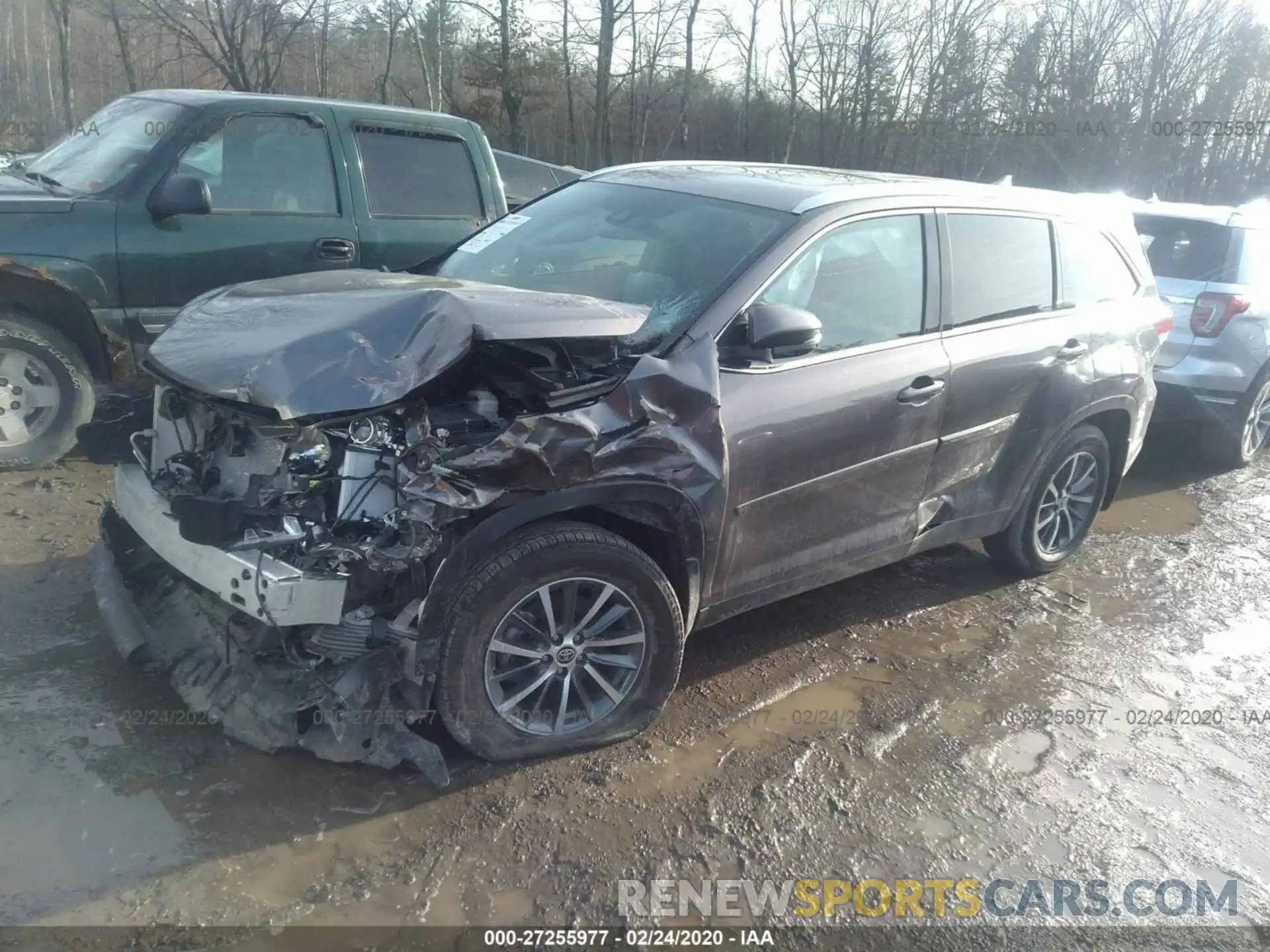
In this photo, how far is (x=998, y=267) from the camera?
4.40 meters

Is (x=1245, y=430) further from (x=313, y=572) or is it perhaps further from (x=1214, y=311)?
(x=313, y=572)

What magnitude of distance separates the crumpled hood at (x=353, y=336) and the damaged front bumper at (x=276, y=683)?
0.53 metres

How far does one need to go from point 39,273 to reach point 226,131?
1.33 meters

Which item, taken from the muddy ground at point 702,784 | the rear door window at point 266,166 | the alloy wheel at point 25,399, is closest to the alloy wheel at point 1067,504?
the muddy ground at point 702,784

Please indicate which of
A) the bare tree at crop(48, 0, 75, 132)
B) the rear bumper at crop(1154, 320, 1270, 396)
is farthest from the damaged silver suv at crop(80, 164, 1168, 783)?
the bare tree at crop(48, 0, 75, 132)

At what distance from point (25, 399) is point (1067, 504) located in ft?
18.9

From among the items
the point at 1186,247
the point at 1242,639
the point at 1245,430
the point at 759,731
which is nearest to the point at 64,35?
the point at 1186,247

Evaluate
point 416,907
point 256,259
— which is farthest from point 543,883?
point 256,259

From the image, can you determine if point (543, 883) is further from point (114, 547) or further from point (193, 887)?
point (114, 547)

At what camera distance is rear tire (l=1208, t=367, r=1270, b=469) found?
7.36 meters

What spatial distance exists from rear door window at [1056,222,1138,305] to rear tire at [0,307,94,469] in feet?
17.4

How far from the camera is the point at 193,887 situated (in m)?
Answer: 2.59

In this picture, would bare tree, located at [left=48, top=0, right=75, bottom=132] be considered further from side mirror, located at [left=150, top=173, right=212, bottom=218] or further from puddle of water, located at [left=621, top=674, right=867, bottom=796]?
puddle of water, located at [left=621, top=674, right=867, bottom=796]

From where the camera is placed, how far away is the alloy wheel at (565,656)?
313 cm
